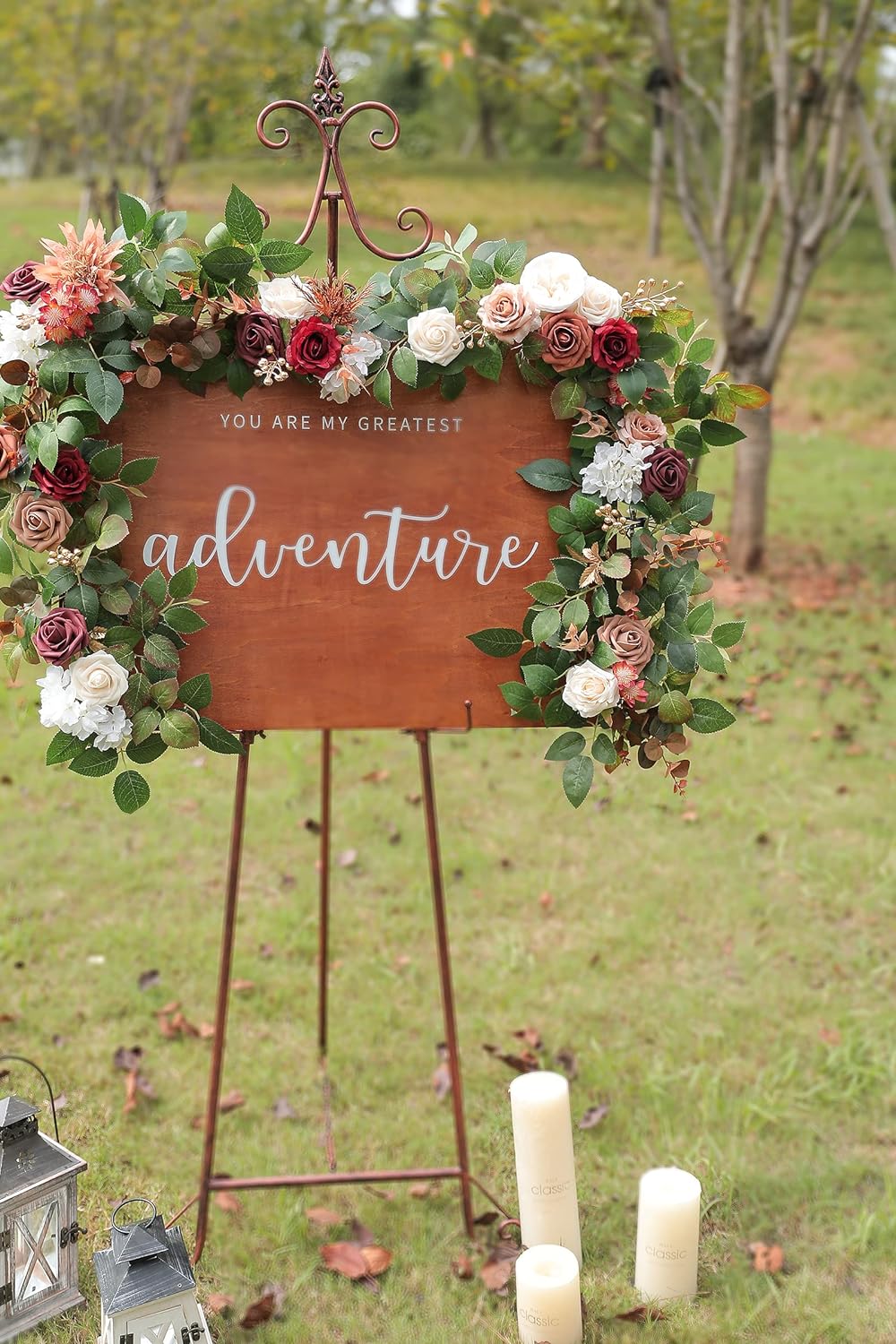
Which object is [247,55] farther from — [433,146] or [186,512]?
[433,146]

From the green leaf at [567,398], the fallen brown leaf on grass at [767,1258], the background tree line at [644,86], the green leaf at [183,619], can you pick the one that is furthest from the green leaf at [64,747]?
the background tree line at [644,86]

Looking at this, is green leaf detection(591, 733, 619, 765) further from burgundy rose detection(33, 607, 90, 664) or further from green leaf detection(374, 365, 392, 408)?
burgundy rose detection(33, 607, 90, 664)

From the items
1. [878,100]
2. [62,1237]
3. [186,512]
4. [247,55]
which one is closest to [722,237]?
[878,100]

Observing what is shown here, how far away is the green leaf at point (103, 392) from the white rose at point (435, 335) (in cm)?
49

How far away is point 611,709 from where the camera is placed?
2.13 metres

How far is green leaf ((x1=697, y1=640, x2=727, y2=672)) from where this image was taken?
206 centimetres

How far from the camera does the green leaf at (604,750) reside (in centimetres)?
212

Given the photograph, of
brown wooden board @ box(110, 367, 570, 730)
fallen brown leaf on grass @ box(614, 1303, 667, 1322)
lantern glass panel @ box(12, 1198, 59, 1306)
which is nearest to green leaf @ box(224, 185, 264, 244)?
brown wooden board @ box(110, 367, 570, 730)

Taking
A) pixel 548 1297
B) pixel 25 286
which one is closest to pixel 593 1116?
pixel 548 1297

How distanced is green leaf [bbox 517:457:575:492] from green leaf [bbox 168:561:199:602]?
0.60m

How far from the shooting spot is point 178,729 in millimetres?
1999

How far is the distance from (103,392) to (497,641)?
2.59 feet

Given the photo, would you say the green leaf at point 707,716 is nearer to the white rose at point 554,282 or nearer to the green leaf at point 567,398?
the green leaf at point 567,398

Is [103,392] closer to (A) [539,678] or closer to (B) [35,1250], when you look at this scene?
(A) [539,678]
